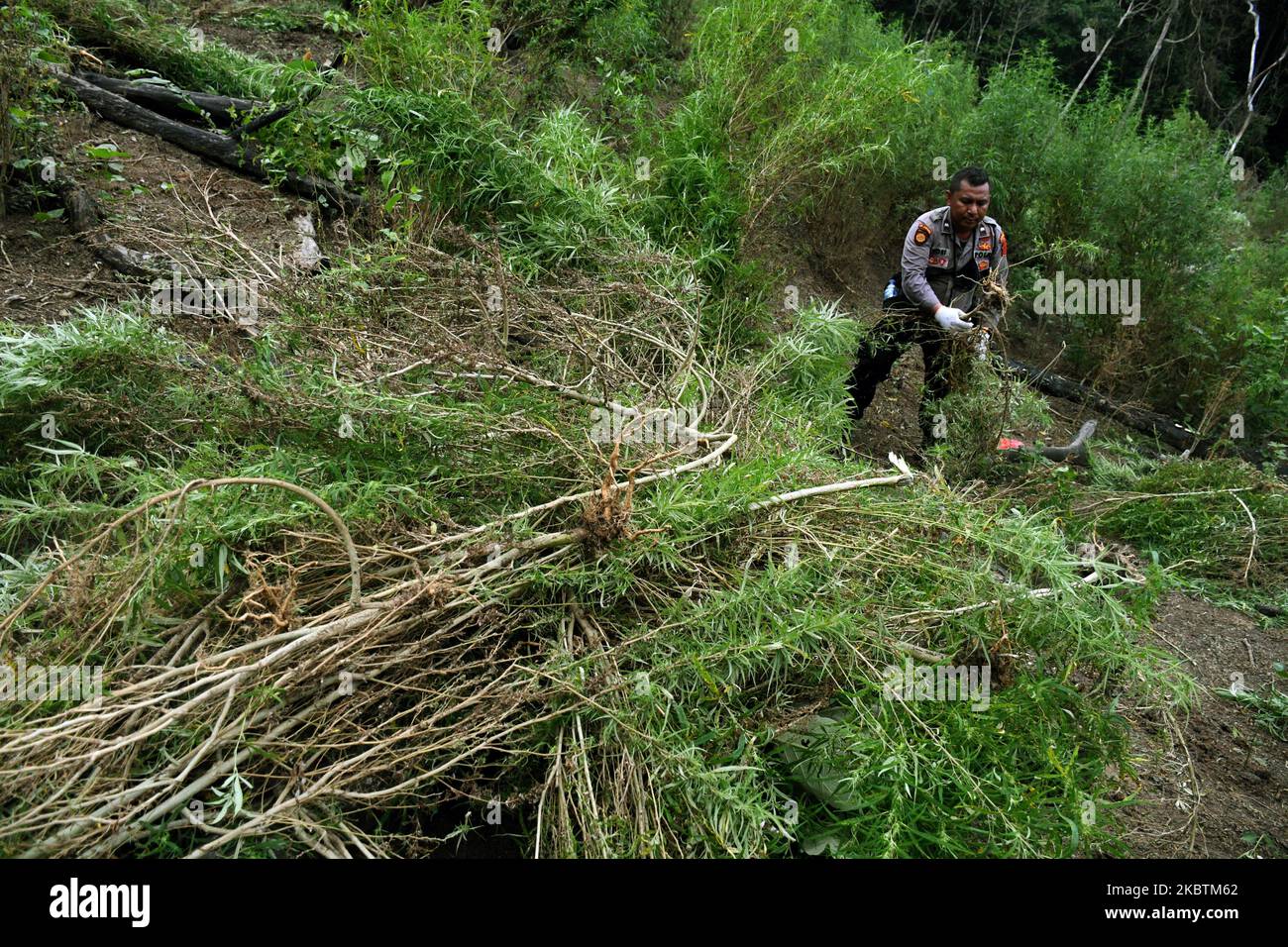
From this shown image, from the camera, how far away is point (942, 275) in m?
5.20

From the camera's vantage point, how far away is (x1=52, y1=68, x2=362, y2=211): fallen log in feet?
17.5

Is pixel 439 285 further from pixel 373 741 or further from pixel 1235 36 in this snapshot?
pixel 1235 36

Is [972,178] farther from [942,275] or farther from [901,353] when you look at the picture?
[901,353]

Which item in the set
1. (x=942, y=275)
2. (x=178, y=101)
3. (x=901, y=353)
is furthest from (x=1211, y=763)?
(x=178, y=101)

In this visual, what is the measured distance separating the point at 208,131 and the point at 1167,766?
19.0ft

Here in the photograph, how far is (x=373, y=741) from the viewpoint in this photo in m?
2.33

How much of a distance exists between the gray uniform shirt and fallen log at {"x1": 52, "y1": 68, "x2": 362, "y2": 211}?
3204 millimetres

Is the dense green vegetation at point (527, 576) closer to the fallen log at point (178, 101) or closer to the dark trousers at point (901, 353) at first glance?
the dark trousers at point (901, 353)
